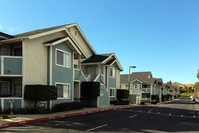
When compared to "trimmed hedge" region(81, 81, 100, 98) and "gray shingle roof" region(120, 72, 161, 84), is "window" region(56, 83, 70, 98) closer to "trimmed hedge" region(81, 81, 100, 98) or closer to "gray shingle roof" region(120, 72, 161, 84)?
"trimmed hedge" region(81, 81, 100, 98)

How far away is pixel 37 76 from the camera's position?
17422 millimetres

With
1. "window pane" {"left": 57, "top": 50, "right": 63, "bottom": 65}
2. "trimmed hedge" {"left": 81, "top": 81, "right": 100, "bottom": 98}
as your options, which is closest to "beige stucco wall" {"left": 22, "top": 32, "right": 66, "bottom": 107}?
"window pane" {"left": 57, "top": 50, "right": 63, "bottom": 65}

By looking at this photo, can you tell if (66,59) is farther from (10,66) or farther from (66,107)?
(10,66)

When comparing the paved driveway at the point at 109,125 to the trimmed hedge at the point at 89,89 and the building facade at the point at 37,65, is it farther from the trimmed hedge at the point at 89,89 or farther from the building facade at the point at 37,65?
the trimmed hedge at the point at 89,89

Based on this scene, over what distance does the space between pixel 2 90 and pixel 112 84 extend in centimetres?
1653

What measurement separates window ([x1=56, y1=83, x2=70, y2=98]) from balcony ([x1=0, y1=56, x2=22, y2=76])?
4.59 m

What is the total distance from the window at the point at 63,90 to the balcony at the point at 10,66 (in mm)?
4590

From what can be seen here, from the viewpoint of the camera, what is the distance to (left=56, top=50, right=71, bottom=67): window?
1963cm

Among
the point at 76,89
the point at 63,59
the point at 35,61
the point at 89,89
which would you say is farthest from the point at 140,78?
the point at 35,61

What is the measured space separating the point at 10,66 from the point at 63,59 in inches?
225

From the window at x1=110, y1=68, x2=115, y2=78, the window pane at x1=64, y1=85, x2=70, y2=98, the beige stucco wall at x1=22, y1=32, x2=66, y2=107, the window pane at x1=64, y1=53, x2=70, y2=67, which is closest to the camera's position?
the beige stucco wall at x1=22, y1=32, x2=66, y2=107

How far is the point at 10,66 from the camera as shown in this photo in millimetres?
15797

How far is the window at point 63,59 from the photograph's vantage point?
19631 mm

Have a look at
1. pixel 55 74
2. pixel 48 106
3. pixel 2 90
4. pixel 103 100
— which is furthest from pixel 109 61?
pixel 2 90
